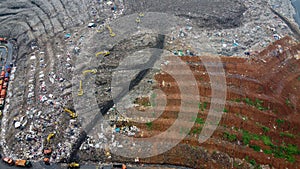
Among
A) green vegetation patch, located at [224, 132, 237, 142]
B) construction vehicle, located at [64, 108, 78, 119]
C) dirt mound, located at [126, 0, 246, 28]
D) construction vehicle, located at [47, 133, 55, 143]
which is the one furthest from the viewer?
dirt mound, located at [126, 0, 246, 28]

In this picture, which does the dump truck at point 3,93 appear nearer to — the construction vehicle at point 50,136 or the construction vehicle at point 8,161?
the construction vehicle at point 8,161

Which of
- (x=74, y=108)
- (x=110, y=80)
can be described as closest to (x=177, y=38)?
(x=110, y=80)

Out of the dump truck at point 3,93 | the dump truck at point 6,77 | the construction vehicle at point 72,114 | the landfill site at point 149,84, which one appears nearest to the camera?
the landfill site at point 149,84

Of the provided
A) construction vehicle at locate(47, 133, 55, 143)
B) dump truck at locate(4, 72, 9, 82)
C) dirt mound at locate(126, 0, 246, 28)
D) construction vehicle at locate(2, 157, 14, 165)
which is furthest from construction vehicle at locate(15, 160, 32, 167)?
dirt mound at locate(126, 0, 246, 28)

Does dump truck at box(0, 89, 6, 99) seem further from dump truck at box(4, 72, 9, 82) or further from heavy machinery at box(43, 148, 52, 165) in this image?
heavy machinery at box(43, 148, 52, 165)

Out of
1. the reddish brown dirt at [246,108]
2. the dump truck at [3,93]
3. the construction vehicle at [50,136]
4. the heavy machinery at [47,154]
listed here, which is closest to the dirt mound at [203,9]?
the reddish brown dirt at [246,108]

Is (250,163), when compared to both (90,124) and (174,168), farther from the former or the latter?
(90,124)
